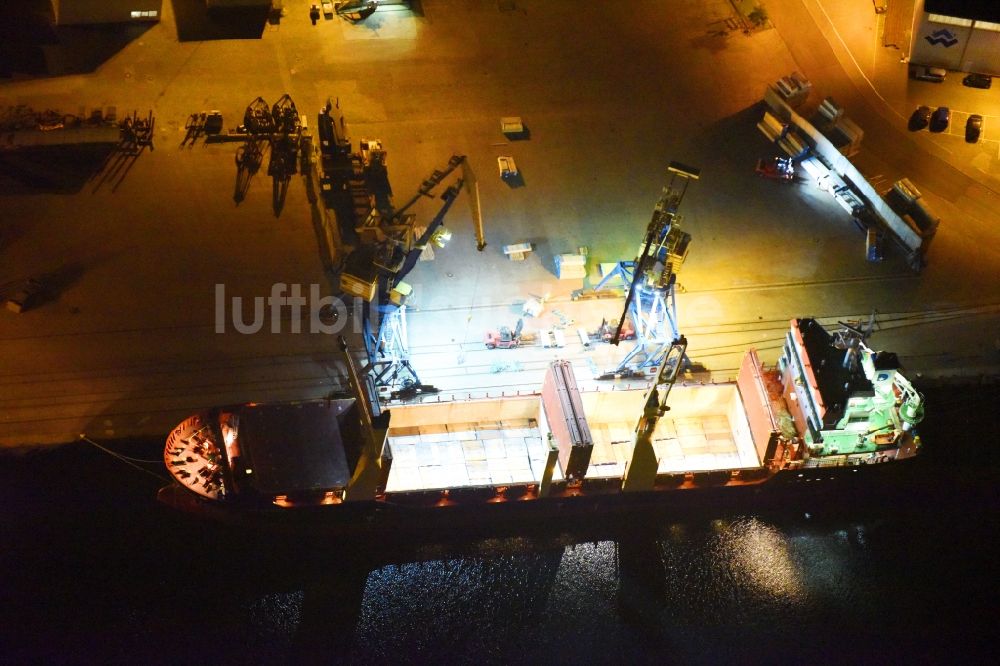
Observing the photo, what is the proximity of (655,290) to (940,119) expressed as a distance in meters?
19.9

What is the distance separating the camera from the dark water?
95.0ft

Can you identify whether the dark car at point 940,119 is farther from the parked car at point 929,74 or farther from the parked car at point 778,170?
the parked car at point 778,170

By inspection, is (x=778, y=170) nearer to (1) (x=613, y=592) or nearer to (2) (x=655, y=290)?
(2) (x=655, y=290)

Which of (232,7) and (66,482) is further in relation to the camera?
(232,7)

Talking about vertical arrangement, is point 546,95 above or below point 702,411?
above

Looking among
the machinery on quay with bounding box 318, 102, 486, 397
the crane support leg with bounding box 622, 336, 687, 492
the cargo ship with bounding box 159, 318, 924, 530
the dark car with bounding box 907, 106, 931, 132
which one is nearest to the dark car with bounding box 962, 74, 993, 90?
the dark car with bounding box 907, 106, 931, 132

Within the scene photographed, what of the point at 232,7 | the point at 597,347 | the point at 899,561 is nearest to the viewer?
the point at 899,561

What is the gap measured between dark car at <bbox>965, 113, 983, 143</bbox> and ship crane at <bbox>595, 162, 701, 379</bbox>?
17.8 meters

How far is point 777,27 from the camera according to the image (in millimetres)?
47312

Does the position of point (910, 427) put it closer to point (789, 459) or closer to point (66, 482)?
point (789, 459)

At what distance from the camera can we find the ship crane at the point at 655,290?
1312 inches

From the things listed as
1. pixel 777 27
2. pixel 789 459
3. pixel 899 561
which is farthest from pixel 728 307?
pixel 777 27

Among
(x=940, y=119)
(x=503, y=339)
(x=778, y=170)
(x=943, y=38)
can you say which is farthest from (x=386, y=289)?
(x=943, y=38)

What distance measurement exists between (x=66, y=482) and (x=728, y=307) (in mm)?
26367
